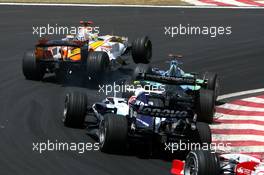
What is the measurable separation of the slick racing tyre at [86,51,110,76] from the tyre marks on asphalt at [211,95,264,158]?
3.61 m

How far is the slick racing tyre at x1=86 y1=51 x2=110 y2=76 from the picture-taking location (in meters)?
20.8

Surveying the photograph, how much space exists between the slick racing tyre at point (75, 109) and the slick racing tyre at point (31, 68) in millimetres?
5030

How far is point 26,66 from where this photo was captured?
69.5ft

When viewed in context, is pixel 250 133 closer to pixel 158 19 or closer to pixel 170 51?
pixel 170 51

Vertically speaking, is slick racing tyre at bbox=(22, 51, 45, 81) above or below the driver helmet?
below

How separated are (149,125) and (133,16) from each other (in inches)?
697

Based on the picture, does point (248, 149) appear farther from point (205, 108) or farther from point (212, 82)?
point (212, 82)

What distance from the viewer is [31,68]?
21.1 metres

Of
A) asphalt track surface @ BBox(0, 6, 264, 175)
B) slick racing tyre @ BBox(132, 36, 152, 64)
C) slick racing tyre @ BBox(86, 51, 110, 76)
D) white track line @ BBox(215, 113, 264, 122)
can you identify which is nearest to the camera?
asphalt track surface @ BBox(0, 6, 264, 175)

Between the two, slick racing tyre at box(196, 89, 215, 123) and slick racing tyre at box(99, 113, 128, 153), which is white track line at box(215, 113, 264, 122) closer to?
slick racing tyre at box(196, 89, 215, 123)

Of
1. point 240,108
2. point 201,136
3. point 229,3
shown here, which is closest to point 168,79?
point 201,136

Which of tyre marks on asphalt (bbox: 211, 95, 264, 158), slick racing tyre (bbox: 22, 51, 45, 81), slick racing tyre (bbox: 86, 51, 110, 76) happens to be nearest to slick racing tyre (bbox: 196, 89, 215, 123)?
tyre marks on asphalt (bbox: 211, 95, 264, 158)

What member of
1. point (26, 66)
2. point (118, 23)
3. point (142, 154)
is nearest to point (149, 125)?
point (142, 154)

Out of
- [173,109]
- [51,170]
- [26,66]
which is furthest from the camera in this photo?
[26,66]
